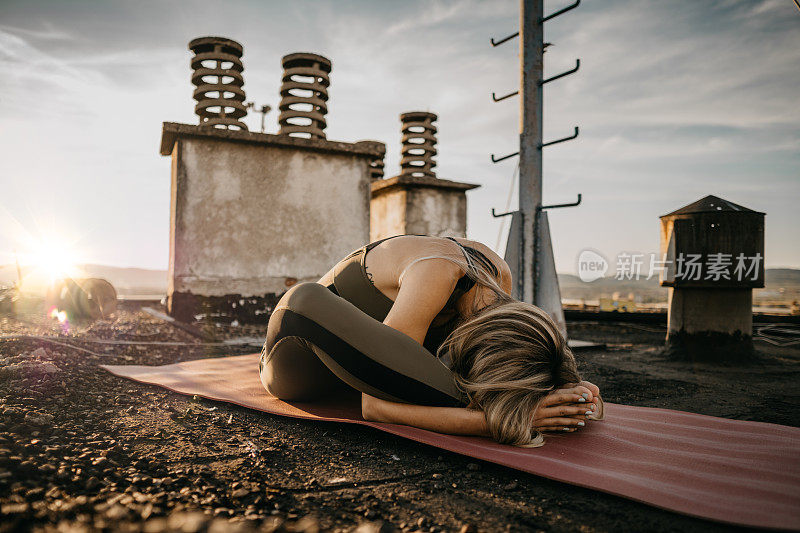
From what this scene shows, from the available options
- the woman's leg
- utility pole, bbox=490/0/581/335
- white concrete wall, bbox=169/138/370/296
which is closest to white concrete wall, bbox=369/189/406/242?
white concrete wall, bbox=169/138/370/296

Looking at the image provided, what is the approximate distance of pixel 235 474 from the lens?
56.2 inches

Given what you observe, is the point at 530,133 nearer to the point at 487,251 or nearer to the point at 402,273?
the point at 487,251

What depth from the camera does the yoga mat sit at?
1.23 m

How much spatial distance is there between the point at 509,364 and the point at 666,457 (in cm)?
59

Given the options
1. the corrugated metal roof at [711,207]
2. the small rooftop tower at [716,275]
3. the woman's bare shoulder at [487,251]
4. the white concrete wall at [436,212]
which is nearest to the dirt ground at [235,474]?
the woman's bare shoulder at [487,251]

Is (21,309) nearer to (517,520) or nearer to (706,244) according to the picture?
(517,520)

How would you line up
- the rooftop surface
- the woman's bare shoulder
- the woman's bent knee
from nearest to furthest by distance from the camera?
1. the woman's bent knee
2. the woman's bare shoulder
3. the rooftop surface

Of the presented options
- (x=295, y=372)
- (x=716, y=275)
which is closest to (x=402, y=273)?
(x=295, y=372)

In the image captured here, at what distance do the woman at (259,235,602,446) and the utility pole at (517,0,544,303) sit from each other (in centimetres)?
313

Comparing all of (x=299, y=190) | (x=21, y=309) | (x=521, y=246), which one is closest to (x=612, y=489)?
(x=521, y=246)

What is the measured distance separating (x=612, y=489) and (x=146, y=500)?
3.99 feet

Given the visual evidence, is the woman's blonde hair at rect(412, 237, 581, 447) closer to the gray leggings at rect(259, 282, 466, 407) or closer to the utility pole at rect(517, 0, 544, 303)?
the gray leggings at rect(259, 282, 466, 407)

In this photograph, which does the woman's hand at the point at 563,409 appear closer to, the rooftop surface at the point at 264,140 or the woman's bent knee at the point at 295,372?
the woman's bent knee at the point at 295,372

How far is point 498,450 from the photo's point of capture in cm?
159
